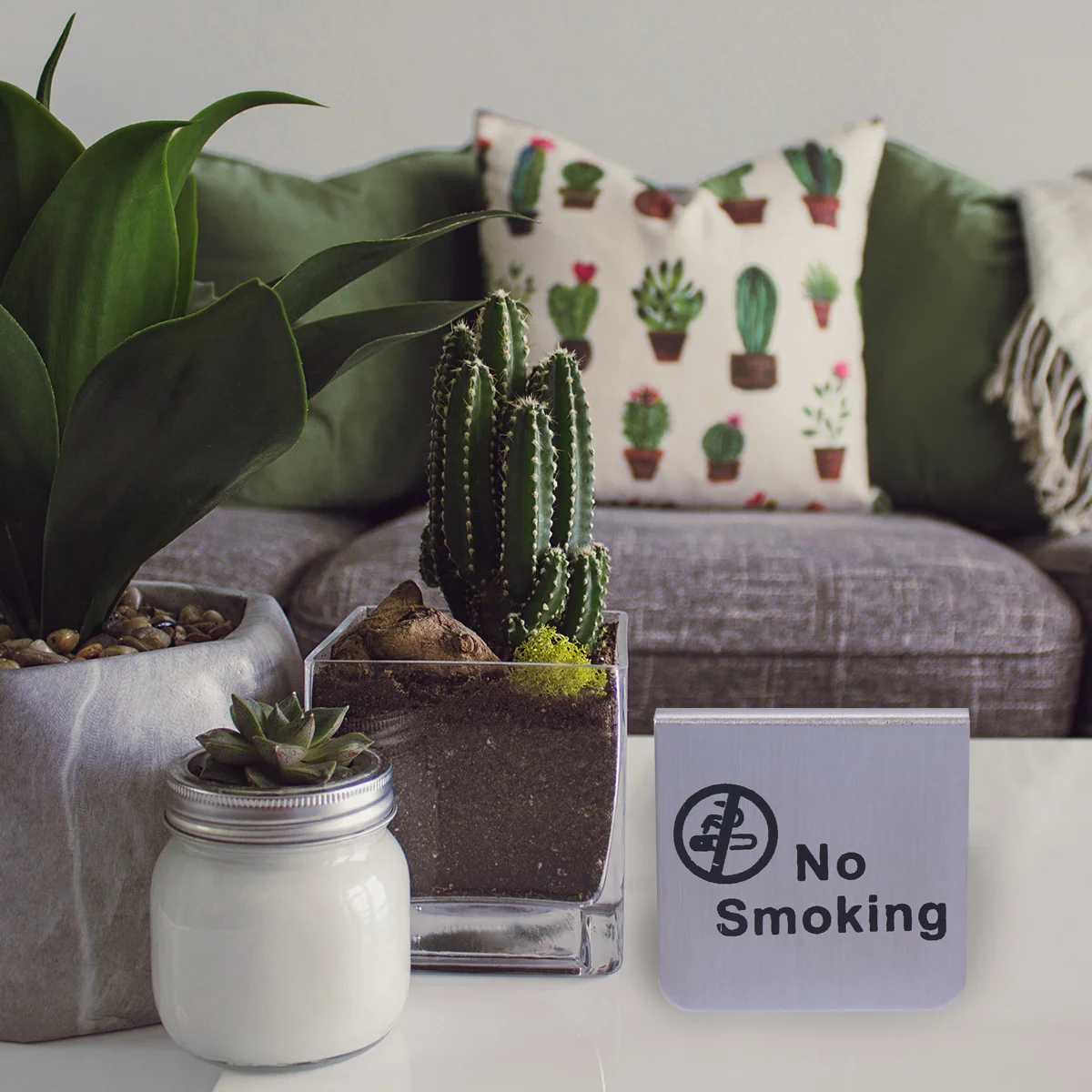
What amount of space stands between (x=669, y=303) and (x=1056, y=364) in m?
0.52

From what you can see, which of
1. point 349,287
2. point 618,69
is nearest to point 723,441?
point 349,287

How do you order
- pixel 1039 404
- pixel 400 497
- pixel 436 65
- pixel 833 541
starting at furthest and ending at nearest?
1. pixel 436 65
2. pixel 400 497
3. pixel 1039 404
4. pixel 833 541

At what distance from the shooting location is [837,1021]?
433mm

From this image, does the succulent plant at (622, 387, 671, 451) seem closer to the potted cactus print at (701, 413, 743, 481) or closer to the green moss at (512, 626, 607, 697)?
the potted cactus print at (701, 413, 743, 481)

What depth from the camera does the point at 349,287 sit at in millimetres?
1625

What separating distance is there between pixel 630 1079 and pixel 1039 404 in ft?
4.43

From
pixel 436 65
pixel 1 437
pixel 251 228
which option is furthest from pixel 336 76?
pixel 1 437

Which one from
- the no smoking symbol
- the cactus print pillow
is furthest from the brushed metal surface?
the cactus print pillow

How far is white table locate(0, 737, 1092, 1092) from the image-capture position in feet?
1.28

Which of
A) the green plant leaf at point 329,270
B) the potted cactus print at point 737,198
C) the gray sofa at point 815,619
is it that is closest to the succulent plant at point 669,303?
the potted cactus print at point 737,198

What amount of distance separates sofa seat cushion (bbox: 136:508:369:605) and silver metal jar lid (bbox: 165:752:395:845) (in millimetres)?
840

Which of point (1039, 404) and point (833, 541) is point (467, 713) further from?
point (1039, 404)

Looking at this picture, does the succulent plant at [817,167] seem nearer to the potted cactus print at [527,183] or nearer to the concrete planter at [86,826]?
the potted cactus print at [527,183]

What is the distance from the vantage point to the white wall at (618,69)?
209 cm
